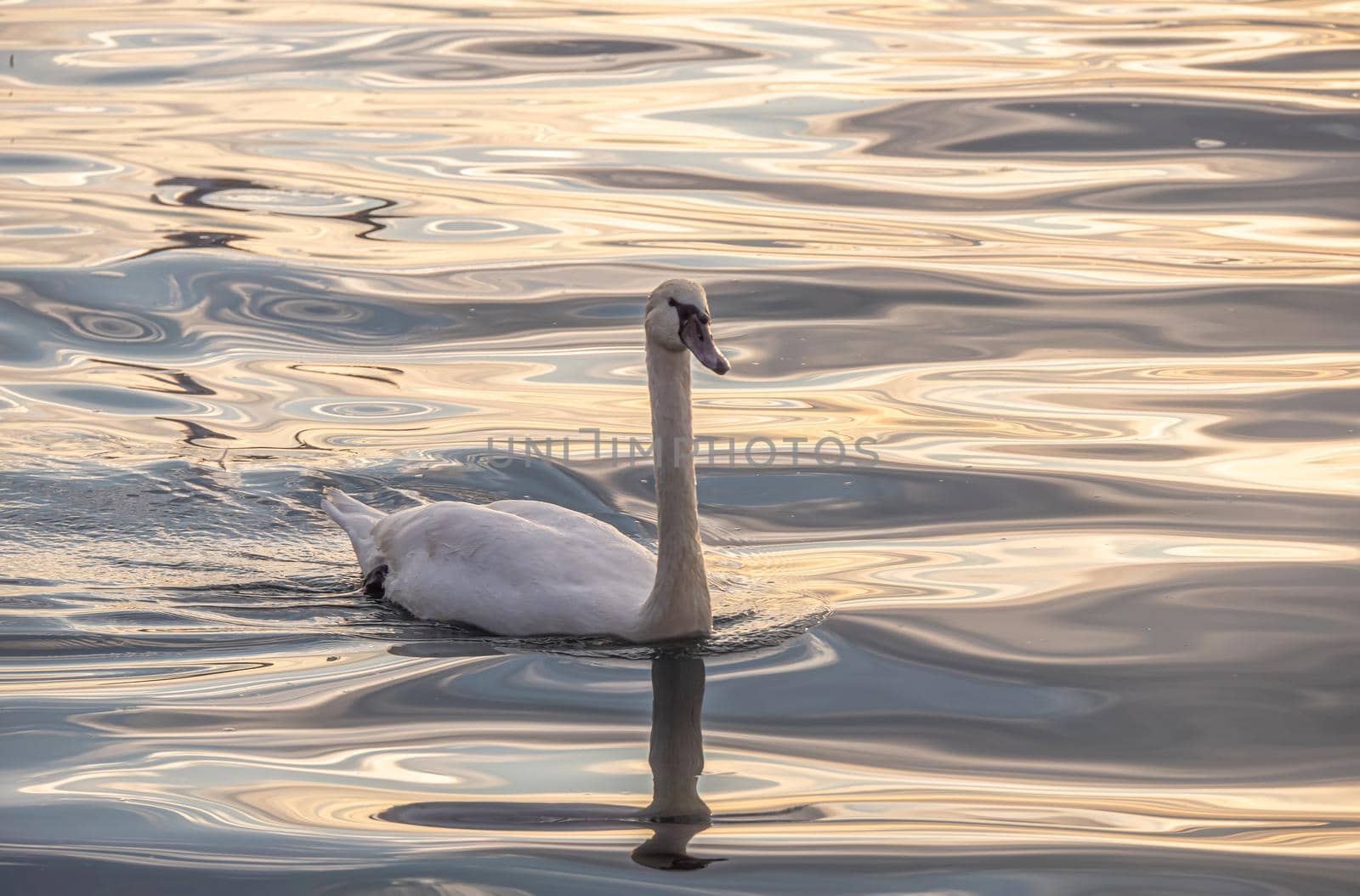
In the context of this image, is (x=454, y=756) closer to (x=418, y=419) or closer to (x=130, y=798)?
(x=130, y=798)

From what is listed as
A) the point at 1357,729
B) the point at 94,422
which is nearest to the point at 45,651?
the point at 94,422

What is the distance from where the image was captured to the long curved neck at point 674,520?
8.40 meters

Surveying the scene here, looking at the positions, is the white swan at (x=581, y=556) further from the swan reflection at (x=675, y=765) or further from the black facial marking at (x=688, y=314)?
the swan reflection at (x=675, y=765)

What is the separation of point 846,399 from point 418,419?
2.68 m

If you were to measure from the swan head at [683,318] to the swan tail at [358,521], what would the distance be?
222 cm

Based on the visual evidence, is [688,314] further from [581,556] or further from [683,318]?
[581,556]

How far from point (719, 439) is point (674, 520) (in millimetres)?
3520

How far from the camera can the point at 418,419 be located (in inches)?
487

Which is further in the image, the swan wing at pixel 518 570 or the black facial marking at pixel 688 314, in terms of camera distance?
the swan wing at pixel 518 570

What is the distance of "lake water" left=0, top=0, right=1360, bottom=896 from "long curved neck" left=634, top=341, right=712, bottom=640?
0.20 metres

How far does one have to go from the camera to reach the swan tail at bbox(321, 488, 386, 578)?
971 centimetres

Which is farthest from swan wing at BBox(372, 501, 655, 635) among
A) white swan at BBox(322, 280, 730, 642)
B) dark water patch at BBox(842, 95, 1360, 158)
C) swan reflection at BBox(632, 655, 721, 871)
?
dark water patch at BBox(842, 95, 1360, 158)

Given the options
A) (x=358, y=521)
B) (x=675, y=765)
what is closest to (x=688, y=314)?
(x=675, y=765)

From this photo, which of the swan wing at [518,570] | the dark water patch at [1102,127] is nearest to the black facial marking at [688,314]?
the swan wing at [518,570]
